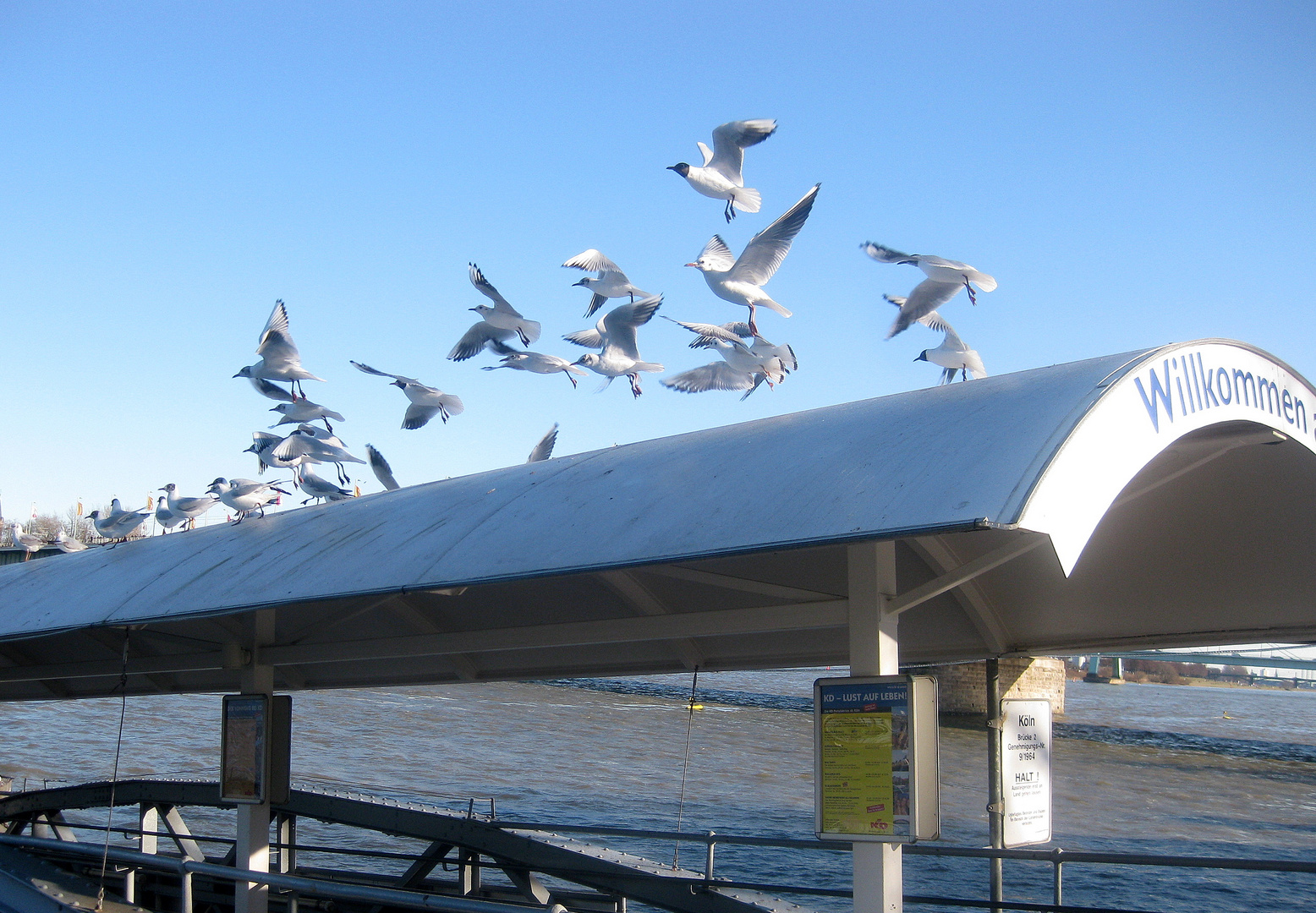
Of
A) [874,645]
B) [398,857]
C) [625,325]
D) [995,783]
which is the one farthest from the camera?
[625,325]

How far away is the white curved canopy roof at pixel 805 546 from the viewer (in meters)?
4.34

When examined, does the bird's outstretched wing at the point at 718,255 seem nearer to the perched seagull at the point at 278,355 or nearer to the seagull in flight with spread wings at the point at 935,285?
the seagull in flight with spread wings at the point at 935,285

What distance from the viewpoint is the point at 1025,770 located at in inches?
286

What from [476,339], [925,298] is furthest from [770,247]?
[476,339]

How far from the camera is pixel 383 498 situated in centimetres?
848

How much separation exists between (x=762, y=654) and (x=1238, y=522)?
3075 mm

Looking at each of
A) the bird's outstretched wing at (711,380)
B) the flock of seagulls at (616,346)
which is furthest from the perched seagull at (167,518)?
the bird's outstretched wing at (711,380)

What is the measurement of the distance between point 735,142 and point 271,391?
559cm

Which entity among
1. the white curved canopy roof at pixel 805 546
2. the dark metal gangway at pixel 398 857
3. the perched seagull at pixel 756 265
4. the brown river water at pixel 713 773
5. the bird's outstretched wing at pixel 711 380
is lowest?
the brown river water at pixel 713 773

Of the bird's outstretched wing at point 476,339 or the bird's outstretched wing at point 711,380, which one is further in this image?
the bird's outstretched wing at point 476,339

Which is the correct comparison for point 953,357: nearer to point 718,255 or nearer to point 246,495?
point 718,255

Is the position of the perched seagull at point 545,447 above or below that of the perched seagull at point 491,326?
below

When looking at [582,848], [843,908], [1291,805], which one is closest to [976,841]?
[843,908]

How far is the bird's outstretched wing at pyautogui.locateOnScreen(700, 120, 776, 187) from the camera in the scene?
1185 cm
